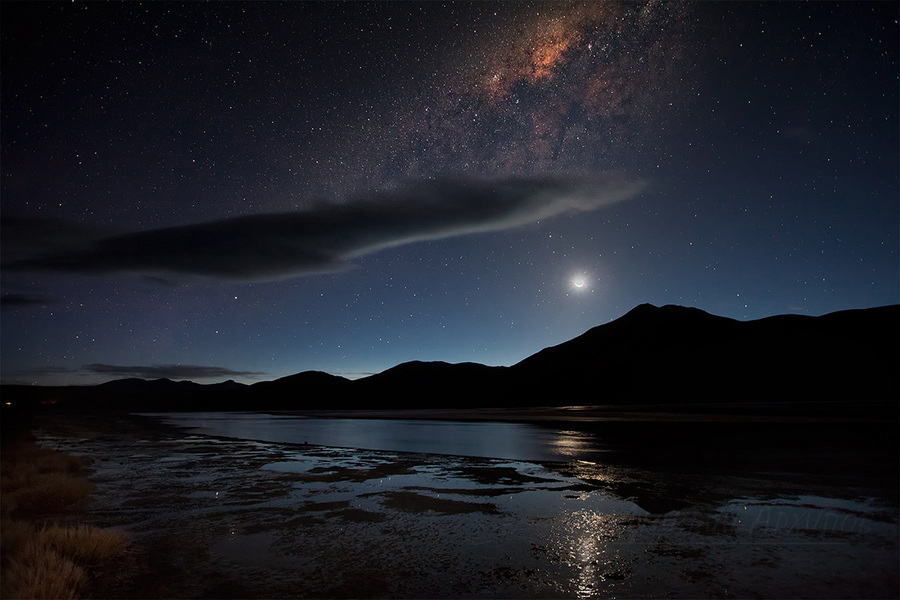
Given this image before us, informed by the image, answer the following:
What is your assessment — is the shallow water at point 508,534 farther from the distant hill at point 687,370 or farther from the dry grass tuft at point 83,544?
the distant hill at point 687,370

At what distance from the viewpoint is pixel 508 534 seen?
945 cm

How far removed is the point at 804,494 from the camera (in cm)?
1209

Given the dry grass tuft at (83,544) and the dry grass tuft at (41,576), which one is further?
the dry grass tuft at (83,544)

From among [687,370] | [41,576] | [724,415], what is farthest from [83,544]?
[687,370]

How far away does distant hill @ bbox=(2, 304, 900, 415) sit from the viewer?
117 m

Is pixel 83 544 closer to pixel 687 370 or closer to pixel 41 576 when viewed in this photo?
pixel 41 576

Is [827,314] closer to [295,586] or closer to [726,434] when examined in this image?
[726,434]

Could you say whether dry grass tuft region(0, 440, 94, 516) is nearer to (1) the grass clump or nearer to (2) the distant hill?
(1) the grass clump

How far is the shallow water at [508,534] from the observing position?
23.0 ft

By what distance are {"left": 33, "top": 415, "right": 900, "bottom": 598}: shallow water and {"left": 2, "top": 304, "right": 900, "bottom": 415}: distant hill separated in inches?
3768

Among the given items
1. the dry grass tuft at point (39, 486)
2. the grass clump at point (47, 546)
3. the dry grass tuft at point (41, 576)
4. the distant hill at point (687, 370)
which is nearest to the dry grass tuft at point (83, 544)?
the grass clump at point (47, 546)

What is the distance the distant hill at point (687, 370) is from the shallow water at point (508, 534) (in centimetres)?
9571

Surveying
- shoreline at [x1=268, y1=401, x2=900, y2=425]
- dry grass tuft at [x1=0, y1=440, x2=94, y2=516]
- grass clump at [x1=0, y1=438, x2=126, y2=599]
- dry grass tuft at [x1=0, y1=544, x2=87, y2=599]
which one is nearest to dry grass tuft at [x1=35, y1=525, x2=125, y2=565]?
grass clump at [x1=0, y1=438, x2=126, y2=599]

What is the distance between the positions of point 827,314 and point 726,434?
16322 centimetres
